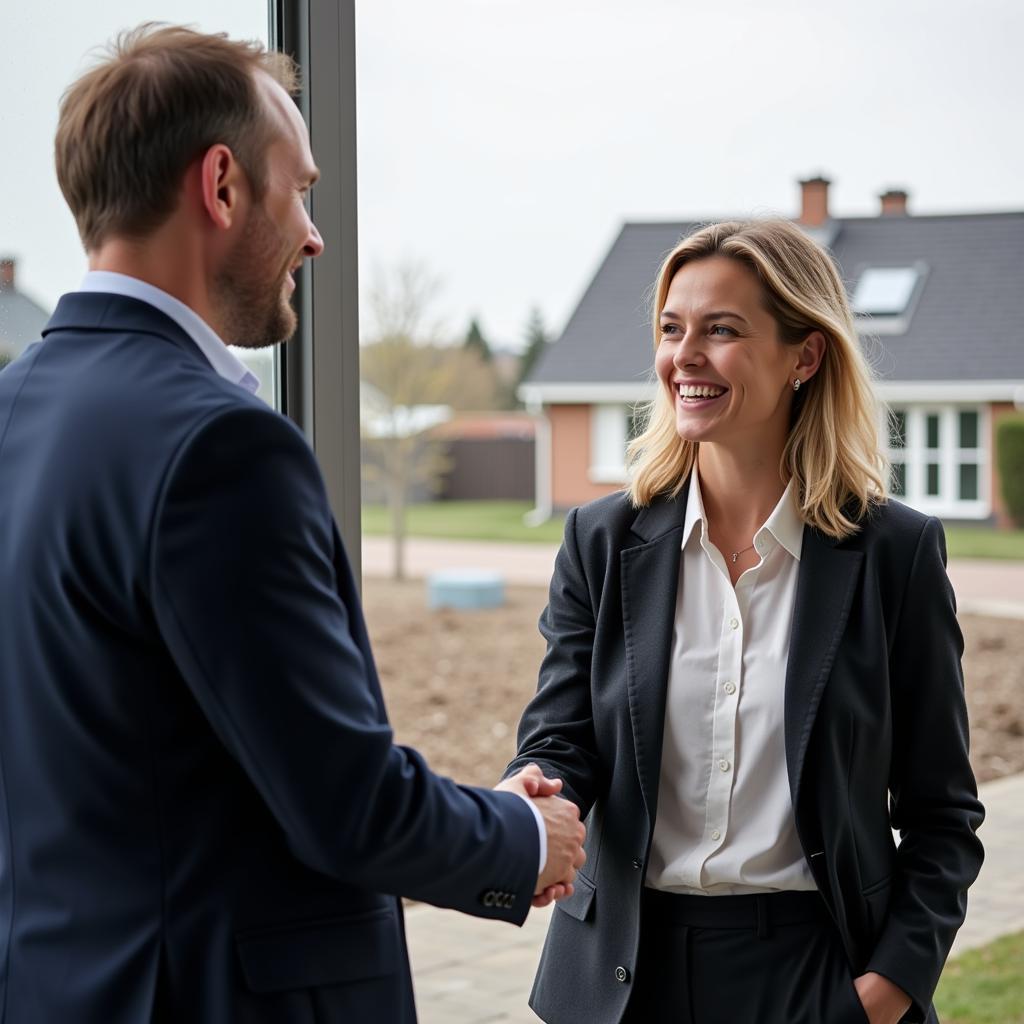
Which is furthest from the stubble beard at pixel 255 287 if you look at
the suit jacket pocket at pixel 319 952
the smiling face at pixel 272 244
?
the suit jacket pocket at pixel 319 952

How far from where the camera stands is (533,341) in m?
43.3

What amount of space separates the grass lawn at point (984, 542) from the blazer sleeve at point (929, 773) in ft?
45.3

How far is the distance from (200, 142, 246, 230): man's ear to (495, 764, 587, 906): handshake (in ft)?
2.09

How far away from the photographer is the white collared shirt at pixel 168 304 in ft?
3.98

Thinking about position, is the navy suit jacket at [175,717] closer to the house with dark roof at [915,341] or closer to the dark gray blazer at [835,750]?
the dark gray blazer at [835,750]

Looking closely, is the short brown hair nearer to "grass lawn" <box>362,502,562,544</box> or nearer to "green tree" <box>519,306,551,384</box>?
"grass lawn" <box>362,502,562,544</box>

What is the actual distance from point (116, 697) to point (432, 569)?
15.4 meters

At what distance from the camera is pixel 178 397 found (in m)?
1.15

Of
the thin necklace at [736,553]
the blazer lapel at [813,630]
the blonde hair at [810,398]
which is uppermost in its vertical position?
the blonde hair at [810,398]

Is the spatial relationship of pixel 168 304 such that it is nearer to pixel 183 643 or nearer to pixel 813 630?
pixel 183 643

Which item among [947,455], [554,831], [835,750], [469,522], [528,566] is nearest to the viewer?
[554,831]

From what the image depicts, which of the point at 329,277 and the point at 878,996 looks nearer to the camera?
the point at 878,996

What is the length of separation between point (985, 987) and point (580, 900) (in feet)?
7.64

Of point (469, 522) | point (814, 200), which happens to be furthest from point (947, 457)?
point (469, 522)
